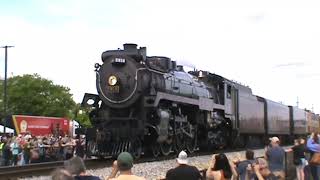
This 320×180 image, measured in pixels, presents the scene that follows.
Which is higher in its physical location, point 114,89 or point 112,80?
point 112,80

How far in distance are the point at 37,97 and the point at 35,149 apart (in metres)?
66.1

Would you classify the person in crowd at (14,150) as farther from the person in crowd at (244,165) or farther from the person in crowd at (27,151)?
the person in crowd at (244,165)

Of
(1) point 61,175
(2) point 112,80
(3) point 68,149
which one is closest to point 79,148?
(3) point 68,149

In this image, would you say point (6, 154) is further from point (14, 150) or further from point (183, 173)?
point (183, 173)

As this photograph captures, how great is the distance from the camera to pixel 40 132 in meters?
36.2

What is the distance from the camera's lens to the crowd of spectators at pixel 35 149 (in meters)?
20.8

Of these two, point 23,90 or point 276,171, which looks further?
point 23,90

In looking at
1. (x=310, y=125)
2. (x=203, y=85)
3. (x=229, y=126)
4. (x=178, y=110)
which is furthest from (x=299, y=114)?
(x=178, y=110)

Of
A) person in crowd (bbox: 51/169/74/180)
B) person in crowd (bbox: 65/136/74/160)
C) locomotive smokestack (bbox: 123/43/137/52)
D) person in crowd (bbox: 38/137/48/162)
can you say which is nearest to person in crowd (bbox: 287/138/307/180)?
locomotive smokestack (bbox: 123/43/137/52)

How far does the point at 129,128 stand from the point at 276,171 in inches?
Answer: 348

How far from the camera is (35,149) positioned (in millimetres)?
22000

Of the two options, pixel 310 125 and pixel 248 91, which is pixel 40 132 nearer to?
pixel 248 91

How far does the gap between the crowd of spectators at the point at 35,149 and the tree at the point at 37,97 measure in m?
61.9

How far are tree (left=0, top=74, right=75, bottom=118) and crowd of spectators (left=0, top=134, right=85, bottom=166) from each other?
61.9 metres
